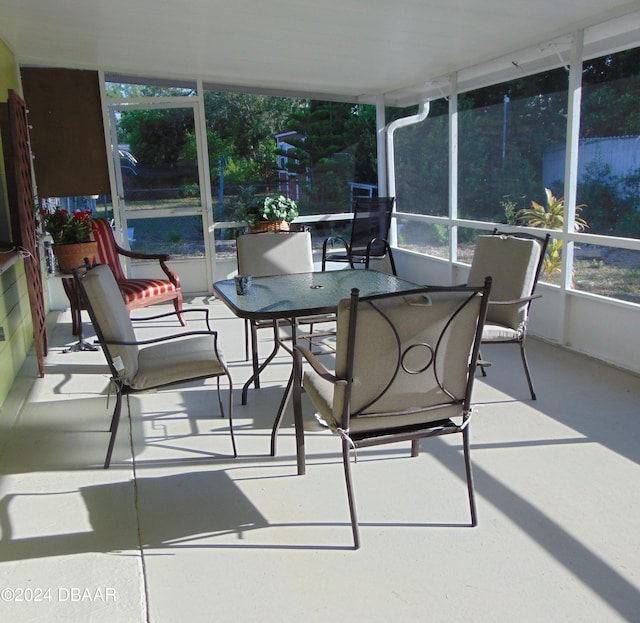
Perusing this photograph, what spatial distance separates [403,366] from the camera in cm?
221

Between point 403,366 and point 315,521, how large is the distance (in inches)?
29.0

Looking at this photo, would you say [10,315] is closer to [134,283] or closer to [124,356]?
[134,283]

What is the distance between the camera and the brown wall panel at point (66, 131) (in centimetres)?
626

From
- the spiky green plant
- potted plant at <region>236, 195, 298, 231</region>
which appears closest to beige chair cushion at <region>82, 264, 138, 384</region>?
the spiky green plant

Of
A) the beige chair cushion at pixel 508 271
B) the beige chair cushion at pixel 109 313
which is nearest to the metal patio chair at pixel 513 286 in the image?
the beige chair cushion at pixel 508 271

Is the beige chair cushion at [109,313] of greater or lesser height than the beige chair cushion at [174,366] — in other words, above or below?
above

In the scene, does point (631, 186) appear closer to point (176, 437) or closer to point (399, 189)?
point (176, 437)

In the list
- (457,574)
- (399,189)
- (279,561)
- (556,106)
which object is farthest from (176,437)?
(399,189)

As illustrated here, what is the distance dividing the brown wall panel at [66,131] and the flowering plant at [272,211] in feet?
5.18

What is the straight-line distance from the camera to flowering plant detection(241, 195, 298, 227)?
22.4 ft

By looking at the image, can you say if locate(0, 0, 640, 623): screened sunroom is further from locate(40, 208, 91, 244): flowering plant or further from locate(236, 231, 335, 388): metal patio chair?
locate(236, 231, 335, 388): metal patio chair

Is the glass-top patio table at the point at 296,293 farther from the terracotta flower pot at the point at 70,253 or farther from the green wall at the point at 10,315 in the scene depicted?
the terracotta flower pot at the point at 70,253

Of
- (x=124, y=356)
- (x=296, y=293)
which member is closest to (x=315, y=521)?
(x=124, y=356)

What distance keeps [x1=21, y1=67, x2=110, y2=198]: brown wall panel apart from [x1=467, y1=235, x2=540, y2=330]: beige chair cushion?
4.39 m
